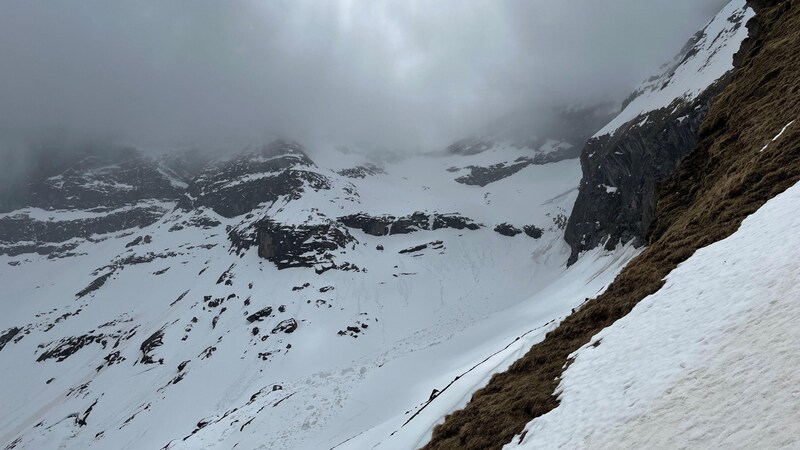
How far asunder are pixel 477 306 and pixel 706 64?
65339 millimetres

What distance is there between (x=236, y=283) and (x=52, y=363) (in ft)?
187

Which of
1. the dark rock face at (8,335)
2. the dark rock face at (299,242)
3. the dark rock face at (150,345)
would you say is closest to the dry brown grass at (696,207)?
the dark rock face at (150,345)

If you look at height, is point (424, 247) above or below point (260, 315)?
above

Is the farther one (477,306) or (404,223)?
(404,223)

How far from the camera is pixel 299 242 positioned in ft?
446

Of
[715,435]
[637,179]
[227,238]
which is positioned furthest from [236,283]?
[715,435]

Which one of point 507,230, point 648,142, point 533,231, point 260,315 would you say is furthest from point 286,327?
point 533,231

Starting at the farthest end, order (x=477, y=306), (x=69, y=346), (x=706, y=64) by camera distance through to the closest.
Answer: (x=69, y=346), (x=477, y=306), (x=706, y=64)

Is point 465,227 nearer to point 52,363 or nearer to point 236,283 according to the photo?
point 236,283

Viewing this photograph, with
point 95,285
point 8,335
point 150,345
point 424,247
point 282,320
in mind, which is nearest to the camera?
point 282,320

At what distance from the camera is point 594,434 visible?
8.01m

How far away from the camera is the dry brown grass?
37.8ft

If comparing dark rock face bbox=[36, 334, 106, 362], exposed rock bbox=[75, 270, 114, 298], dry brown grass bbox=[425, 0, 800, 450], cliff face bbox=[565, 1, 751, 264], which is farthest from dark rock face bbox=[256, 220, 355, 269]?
dry brown grass bbox=[425, 0, 800, 450]

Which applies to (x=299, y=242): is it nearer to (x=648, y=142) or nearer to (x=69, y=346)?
(x=69, y=346)
